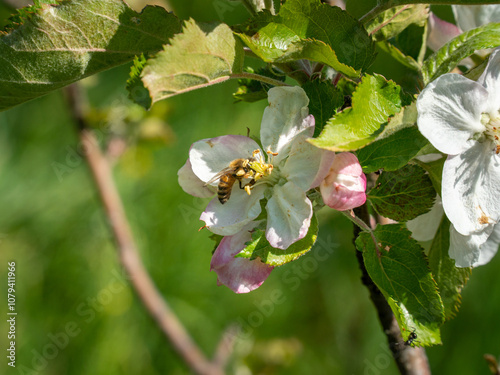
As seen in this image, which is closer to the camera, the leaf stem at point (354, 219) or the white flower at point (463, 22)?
the leaf stem at point (354, 219)

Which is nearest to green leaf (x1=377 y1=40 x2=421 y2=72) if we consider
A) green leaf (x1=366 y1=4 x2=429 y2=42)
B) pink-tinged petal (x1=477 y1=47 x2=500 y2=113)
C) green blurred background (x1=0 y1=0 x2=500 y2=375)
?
green leaf (x1=366 y1=4 x2=429 y2=42)

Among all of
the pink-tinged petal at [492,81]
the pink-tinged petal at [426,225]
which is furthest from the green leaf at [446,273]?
Result: the pink-tinged petal at [492,81]

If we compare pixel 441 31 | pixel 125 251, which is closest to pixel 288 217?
pixel 441 31

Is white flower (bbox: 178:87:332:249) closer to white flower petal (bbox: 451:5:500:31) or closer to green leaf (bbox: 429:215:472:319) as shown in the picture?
green leaf (bbox: 429:215:472:319)

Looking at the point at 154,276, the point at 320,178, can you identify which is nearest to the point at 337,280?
the point at 154,276

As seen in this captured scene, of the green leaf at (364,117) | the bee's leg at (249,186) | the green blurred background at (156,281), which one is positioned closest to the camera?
the green leaf at (364,117)

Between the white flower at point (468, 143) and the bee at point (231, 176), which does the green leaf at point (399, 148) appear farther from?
the bee at point (231, 176)

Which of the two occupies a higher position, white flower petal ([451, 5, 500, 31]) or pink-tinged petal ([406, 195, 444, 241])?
white flower petal ([451, 5, 500, 31])
